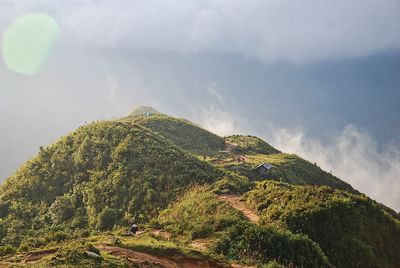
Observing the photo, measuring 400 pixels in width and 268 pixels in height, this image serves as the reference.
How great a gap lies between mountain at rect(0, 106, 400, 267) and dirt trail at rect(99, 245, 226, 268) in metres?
0.05

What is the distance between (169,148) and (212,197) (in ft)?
48.8

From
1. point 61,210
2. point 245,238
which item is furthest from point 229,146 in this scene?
point 245,238

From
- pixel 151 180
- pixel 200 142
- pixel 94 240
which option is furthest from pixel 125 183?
pixel 200 142

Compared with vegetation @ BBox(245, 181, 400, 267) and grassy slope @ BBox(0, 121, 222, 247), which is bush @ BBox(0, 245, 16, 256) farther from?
vegetation @ BBox(245, 181, 400, 267)

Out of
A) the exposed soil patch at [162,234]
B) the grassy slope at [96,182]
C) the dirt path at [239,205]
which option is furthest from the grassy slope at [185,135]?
the exposed soil patch at [162,234]

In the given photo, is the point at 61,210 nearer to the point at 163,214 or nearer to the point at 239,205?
the point at 163,214

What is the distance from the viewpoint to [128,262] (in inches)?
641

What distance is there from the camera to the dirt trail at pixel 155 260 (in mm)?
17016

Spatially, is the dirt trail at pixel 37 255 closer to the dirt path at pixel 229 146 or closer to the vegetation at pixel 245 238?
the vegetation at pixel 245 238

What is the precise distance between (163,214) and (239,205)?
5.18 metres

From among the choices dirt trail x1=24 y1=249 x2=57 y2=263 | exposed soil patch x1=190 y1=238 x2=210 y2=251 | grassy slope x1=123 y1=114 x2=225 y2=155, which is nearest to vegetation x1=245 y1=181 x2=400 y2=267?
exposed soil patch x1=190 y1=238 x2=210 y2=251

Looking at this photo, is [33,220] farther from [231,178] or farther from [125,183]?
[231,178]

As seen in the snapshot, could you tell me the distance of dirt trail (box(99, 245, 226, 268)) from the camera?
17.0 m

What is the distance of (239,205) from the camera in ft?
97.4
